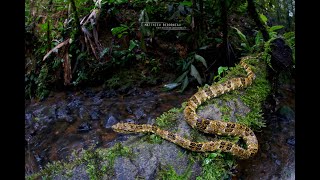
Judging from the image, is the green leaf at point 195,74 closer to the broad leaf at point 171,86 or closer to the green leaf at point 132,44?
the broad leaf at point 171,86

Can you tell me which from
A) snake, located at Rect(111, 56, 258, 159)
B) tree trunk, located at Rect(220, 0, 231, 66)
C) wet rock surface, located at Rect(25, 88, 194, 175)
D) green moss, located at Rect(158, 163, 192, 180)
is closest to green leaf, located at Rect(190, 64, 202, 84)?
wet rock surface, located at Rect(25, 88, 194, 175)

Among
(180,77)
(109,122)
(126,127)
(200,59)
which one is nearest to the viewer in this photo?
(126,127)

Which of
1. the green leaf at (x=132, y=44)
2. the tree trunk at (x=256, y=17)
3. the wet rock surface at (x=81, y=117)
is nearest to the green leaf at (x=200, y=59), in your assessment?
the wet rock surface at (x=81, y=117)

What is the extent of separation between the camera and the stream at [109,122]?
4066 mm

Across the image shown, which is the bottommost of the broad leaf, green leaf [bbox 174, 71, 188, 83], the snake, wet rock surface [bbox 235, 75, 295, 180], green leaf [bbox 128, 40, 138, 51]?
wet rock surface [bbox 235, 75, 295, 180]

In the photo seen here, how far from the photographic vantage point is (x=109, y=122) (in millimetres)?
5422

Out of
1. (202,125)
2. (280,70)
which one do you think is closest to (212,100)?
(202,125)

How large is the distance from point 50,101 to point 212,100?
3719 millimetres

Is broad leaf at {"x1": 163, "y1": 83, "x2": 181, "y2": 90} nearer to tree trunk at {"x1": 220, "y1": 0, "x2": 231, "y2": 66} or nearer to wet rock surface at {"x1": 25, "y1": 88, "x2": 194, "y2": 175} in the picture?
wet rock surface at {"x1": 25, "y1": 88, "x2": 194, "y2": 175}

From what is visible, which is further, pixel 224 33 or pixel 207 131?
pixel 224 33

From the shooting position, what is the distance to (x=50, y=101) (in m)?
6.36

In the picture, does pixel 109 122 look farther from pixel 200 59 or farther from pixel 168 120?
pixel 200 59

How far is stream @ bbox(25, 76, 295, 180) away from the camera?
13.3 ft

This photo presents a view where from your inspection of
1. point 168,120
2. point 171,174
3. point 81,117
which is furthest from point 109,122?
point 171,174
